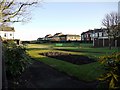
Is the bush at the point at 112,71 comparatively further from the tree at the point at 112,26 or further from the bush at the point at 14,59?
the tree at the point at 112,26

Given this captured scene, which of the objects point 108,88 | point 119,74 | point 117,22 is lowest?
point 108,88

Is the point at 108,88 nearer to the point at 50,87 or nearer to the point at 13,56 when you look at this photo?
the point at 50,87

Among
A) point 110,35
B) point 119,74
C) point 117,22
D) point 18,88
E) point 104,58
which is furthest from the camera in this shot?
point 117,22

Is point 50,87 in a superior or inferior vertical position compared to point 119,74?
inferior

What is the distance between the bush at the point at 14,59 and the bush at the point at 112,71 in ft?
23.4

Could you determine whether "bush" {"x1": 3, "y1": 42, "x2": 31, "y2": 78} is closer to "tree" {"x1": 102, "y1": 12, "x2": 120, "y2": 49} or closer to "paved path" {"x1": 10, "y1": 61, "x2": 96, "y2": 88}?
"paved path" {"x1": 10, "y1": 61, "x2": 96, "y2": 88}

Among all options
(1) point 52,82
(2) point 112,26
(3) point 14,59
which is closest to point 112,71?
(1) point 52,82

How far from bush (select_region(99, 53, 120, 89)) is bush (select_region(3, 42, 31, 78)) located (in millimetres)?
7129

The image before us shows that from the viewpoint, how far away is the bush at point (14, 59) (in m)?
13.5

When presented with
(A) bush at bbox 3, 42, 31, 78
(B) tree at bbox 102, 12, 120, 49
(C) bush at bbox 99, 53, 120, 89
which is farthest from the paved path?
(B) tree at bbox 102, 12, 120, 49

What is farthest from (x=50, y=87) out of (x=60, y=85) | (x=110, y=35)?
(x=110, y=35)

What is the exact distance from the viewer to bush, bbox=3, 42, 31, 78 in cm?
1348

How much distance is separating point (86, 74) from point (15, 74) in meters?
4.58

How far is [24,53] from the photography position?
14719mm
